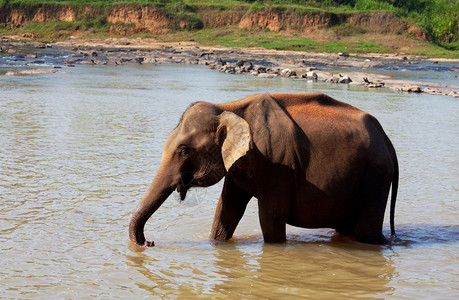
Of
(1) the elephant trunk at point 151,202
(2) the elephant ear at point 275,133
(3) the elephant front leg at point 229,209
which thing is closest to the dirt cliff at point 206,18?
(3) the elephant front leg at point 229,209

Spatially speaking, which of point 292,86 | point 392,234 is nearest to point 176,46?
point 292,86

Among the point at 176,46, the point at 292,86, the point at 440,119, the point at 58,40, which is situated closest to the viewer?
the point at 440,119

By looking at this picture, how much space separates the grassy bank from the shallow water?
50725mm

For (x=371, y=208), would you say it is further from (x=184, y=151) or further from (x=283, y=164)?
(x=184, y=151)

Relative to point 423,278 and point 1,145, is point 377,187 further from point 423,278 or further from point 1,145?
point 1,145

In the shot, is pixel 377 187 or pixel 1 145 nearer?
pixel 377 187

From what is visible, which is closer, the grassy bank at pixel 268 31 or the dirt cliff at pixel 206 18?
the grassy bank at pixel 268 31

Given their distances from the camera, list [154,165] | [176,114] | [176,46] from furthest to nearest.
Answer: [176,46] → [176,114] → [154,165]

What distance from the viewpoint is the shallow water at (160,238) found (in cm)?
465

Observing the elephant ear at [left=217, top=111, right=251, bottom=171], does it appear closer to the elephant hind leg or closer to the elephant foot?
the elephant foot

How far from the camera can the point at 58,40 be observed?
70688 millimetres

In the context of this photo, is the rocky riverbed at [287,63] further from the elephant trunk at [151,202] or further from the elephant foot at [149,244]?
the elephant trunk at [151,202]

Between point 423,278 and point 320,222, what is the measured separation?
40.7 inches

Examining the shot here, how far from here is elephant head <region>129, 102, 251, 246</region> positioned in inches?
200
